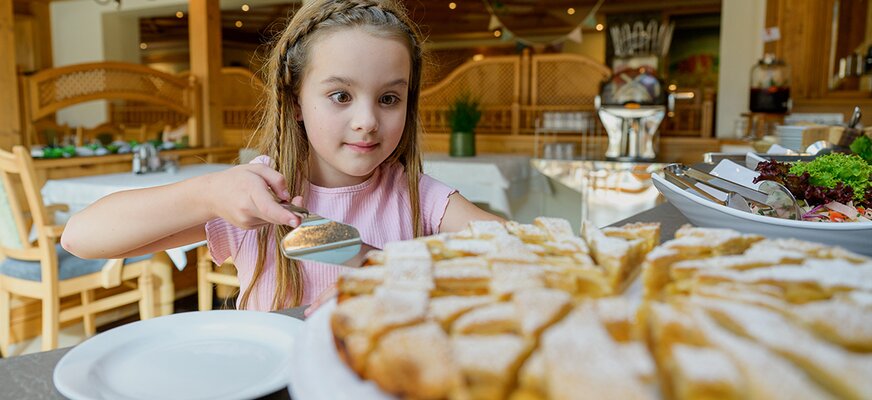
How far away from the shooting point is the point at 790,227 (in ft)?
2.58

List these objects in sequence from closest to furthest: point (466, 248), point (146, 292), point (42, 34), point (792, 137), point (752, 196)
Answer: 1. point (466, 248)
2. point (752, 196)
3. point (792, 137)
4. point (146, 292)
5. point (42, 34)

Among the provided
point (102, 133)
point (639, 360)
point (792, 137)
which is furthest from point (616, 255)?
point (102, 133)

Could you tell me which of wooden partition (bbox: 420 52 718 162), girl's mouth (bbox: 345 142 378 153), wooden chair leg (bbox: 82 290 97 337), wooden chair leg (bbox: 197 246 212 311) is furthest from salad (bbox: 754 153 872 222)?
wooden partition (bbox: 420 52 718 162)

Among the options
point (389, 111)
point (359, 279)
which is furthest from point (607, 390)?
point (389, 111)

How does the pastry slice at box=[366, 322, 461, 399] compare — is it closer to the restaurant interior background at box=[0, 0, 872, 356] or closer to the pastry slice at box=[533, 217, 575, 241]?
the pastry slice at box=[533, 217, 575, 241]

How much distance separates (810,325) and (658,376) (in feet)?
0.33

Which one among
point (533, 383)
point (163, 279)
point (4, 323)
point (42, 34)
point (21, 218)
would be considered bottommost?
point (4, 323)

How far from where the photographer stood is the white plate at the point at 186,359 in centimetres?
50

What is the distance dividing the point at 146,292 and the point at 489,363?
10.5ft

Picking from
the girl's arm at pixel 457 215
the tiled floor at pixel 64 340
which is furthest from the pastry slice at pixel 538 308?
the tiled floor at pixel 64 340

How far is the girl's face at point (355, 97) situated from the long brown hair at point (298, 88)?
0.13 feet

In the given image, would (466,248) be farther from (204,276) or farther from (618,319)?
(204,276)

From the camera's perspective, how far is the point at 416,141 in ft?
4.72

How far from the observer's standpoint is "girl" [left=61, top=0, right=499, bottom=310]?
109cm
